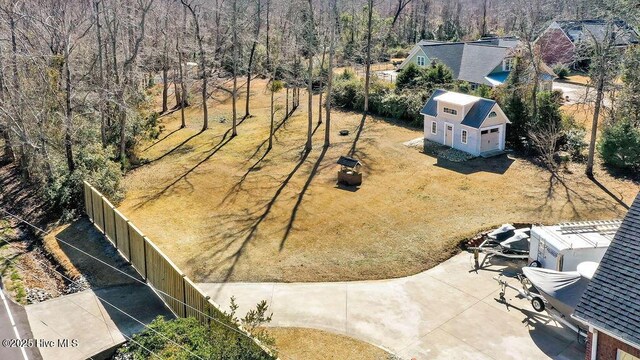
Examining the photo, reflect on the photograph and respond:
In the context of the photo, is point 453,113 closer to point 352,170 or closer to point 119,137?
point 352,170

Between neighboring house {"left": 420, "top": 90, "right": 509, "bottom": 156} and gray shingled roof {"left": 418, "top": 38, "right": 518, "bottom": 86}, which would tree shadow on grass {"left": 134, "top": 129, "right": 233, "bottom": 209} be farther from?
gray shingled roof {"left": 418, "top": 38, "right": 518, "bottom": 86}

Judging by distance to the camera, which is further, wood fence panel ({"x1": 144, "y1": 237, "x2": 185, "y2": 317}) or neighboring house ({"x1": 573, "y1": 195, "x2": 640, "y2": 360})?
wood fence panel ({"x1": 144, "y1": 237, "x2": 185, "y2": 317})

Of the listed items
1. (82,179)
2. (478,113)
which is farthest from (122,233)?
(478,113)

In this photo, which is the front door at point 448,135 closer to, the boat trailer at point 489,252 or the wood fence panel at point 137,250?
the boat trailer at point 489,252

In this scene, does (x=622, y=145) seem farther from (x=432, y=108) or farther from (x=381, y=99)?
(x=381, y=99)

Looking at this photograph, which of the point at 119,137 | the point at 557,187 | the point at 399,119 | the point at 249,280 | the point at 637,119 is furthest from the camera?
the point at 399,119

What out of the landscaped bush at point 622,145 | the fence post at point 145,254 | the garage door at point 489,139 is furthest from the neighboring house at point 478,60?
the fence post at point 145,254

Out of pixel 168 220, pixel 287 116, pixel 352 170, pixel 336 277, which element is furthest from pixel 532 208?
pixel 287 116

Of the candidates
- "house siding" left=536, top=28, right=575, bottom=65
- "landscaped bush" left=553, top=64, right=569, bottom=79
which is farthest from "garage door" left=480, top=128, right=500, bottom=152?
"house siding" left=536, top=28, right=575, bottom=65
